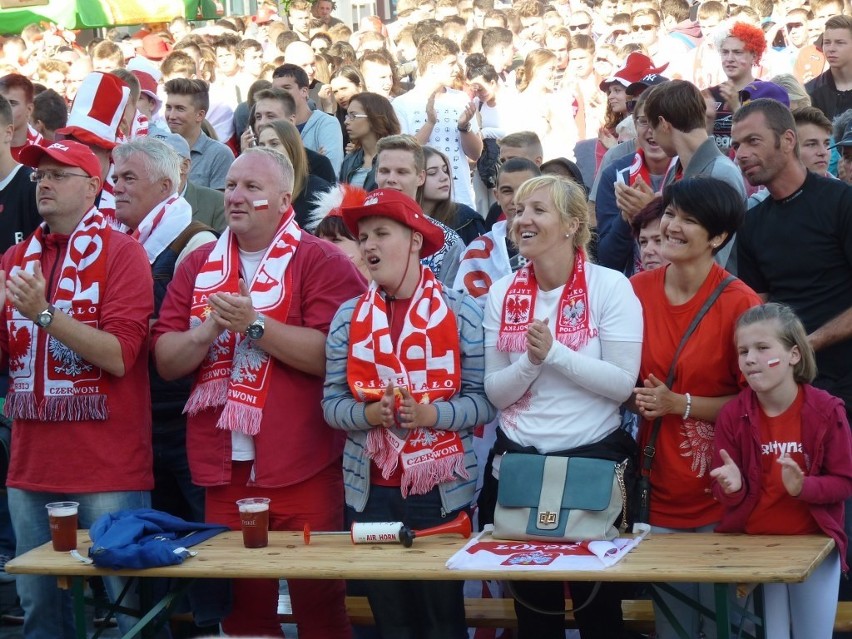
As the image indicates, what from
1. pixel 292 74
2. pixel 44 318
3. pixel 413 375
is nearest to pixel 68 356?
pixel 44 318

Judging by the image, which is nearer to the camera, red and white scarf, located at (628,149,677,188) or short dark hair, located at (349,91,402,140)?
red and white scarf, located at (628,149,677,188)

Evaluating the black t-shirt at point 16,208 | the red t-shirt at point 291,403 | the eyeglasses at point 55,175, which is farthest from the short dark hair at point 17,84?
the red t-shirt at point 291,403

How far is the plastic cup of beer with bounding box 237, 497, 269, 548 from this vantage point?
425cm

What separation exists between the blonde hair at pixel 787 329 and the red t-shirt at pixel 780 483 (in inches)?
3.3

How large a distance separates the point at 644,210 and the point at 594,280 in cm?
88

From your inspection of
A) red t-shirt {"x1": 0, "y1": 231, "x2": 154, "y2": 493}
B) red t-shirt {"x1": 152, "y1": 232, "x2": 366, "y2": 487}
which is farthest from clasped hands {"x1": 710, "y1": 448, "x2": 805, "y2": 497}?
red t-shirt {"x1": 0, "y1": 231, "x2": 154, "y2": 493}

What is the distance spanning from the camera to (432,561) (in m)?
4.04

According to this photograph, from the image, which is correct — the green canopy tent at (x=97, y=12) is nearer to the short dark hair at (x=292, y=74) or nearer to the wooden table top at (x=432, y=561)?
the short dark hair at (x=292, y=74)

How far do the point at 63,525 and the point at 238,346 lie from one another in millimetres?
887

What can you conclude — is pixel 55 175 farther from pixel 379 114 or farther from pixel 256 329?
pixel 379 114

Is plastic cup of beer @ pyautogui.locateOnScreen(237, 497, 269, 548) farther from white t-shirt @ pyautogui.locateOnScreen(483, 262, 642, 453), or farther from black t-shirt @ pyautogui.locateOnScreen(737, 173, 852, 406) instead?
black t-shirt @ pyautogui.locateOnScreen(737, 173, 852, 406)

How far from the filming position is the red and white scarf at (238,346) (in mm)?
4539

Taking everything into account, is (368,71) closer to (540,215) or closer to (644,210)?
(644,210)

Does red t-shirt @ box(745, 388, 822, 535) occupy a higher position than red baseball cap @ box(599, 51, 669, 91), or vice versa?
red baseball cap @ box(599, 51, 669, 91)
